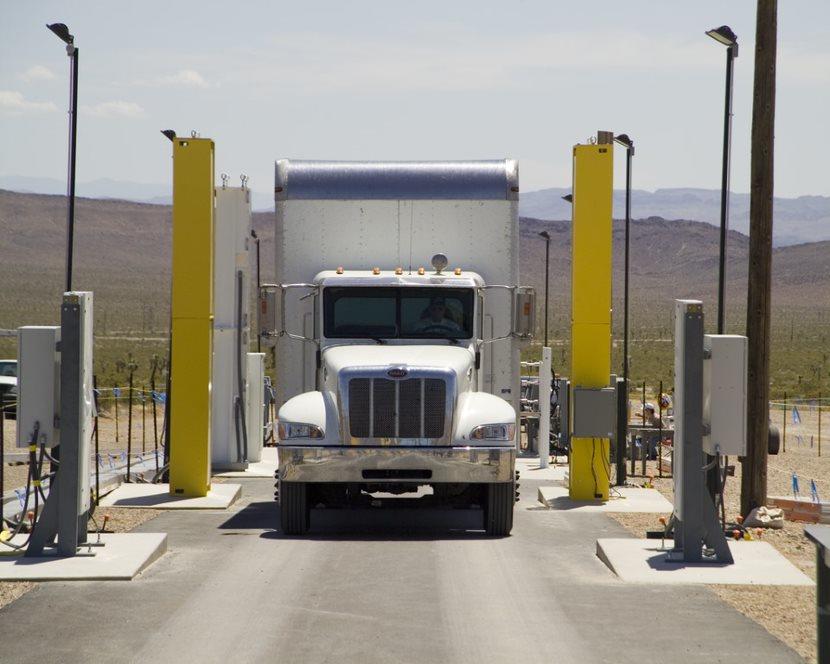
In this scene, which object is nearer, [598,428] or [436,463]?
[436,463]

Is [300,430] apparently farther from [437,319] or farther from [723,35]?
[723,35]

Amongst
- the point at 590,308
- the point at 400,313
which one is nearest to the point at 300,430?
the point at 400,313

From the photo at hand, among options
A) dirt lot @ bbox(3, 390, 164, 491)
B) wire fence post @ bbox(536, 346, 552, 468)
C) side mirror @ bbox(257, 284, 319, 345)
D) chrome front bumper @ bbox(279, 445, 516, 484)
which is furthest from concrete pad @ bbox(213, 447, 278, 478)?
chrome front bumper @ bbox(279, 445, 516, 484)

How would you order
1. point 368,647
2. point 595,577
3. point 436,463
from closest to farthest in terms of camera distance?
1. point 368,647
2. point 595,577
3. point 436,463

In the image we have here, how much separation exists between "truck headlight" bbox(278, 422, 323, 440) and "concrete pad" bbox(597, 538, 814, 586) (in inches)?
115

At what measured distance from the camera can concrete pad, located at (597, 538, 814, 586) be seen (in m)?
11.7

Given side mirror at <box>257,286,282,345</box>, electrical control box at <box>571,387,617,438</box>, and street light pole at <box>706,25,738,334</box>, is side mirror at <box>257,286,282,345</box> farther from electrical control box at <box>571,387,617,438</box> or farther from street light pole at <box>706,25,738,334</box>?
street light pole at <box>706,25,738,334</box>

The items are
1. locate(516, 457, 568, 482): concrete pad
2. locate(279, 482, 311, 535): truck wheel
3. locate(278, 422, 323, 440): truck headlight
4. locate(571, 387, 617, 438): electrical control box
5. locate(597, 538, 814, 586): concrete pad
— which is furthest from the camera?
locate(516, 457, 568, 482): concrete pad

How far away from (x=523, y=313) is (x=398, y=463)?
A: 7.97 ft

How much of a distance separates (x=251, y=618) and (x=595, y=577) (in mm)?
3375

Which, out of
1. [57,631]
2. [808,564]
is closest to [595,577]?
[808,564]

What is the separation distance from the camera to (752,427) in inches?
632

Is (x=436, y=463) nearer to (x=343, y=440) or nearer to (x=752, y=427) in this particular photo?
(x=343, y=440)

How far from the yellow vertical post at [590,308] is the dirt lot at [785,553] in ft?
3.46
